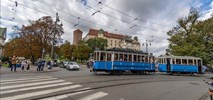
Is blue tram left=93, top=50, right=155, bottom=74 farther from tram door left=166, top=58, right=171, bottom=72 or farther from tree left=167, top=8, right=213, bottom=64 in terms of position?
tree left=167, top=8, right=213, bottom=64

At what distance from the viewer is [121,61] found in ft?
82.0

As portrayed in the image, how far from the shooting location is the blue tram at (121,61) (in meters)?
23.7

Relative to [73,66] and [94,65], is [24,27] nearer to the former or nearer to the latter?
[73,66]

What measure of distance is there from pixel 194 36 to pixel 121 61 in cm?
3510

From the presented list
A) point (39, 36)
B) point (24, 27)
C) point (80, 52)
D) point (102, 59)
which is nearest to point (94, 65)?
point (102, 59)

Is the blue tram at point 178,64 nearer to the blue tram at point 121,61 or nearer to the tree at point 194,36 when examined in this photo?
the blue tram at point 121,61

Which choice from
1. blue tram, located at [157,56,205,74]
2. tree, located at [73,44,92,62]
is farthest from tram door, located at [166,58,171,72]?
tree, located at [73,44,92,62]

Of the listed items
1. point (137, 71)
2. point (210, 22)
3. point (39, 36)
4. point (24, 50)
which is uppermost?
point (210, 22)

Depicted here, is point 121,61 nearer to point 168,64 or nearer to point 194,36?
point 168,64

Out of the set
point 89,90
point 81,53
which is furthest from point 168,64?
point 81,53

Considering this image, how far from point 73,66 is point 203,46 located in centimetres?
3372

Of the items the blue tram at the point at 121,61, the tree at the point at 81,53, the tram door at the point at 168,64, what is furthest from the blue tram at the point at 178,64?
the tree at the point at 81,53

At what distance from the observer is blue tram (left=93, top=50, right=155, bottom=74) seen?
23656 millimetres

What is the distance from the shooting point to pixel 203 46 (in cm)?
5431
